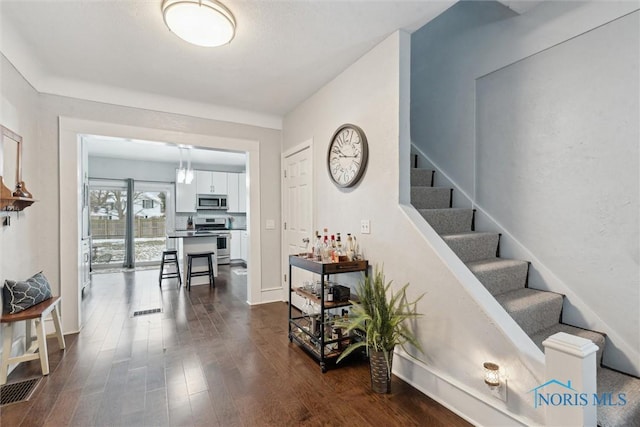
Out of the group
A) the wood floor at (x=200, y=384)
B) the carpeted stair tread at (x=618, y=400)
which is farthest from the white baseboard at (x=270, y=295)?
the carpeted stair tread at (x=618, y=400)

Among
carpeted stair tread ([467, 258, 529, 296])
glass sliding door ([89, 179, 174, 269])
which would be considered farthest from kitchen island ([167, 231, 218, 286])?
carpeted stair tread ([467, 258, 529, 296])

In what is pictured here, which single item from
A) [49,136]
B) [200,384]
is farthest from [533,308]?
[49,136]

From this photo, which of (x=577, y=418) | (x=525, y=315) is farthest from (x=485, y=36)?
(x=577, y=418)

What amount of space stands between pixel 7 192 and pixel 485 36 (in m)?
4.26

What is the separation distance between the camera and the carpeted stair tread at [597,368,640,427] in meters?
1.54

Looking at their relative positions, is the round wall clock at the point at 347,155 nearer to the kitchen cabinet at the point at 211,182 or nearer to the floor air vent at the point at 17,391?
the floor air vent at the point at 17,391

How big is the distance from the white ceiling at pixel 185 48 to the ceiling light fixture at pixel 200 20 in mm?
103

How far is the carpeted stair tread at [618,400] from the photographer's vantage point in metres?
1.54

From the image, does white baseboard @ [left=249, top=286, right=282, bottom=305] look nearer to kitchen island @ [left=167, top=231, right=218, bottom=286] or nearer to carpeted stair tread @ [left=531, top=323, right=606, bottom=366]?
kitchen island @ [left=167, top=231, right=218, bottom=286]

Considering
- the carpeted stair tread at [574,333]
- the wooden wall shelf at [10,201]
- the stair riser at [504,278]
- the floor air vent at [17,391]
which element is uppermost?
the wooden wall shelf at [10,201]

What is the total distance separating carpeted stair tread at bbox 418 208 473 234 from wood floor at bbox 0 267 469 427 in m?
1.36

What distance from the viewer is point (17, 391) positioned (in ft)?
6.97

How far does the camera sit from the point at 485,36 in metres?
2.89

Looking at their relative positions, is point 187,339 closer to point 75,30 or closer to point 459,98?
point 75,30
